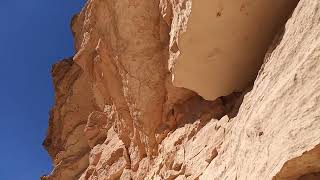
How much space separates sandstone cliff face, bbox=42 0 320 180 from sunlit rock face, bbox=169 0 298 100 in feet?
0.04

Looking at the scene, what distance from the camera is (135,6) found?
7.29m

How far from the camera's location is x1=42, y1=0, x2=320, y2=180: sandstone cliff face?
4.00m

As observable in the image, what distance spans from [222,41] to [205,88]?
0.74 metres

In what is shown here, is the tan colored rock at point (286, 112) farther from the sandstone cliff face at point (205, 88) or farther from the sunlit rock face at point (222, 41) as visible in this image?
the sunlit rock face at point (222, 41)

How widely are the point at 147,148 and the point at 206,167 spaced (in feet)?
6.67

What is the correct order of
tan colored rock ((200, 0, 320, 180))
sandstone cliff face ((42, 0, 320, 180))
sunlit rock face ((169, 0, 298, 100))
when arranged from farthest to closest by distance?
sunlit rock face ((169, 0, 298, 100)), sandstone cliff face ((42, 0, 320, 180)), tan colored rock ((200, 0, 320, 180))

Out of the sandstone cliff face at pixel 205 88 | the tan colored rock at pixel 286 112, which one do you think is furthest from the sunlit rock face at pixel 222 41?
the tan colored rock at pixel 286 112

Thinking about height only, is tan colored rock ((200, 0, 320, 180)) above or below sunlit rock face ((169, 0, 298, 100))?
below

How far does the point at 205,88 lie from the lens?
5766 mm

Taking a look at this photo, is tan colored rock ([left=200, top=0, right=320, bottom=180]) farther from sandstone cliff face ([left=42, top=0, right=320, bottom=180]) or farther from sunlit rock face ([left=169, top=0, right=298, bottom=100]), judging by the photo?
sunlit rock face ([left=169, top=0, right=298, bottom=100])

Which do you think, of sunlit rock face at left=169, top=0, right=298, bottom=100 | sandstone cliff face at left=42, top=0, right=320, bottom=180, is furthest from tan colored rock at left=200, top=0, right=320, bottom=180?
sunlit rock face at left=169, top=0, right=298, bottom=100

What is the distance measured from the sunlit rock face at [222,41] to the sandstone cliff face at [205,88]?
0.01m


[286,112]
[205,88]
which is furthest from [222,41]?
[286,112]

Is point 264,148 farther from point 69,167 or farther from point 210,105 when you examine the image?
point 69,167
